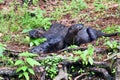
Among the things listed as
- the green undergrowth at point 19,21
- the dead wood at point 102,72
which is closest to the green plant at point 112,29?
the green undergrowth at point 19,21

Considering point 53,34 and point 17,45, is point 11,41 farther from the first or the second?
point 53,34

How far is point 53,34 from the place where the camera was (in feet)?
24.8

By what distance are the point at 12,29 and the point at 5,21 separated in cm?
58

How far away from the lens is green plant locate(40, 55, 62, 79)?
19.0 ft

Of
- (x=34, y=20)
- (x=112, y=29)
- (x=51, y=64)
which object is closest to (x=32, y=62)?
(x=51, y=64)

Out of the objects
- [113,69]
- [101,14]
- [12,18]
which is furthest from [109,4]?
[113,69]

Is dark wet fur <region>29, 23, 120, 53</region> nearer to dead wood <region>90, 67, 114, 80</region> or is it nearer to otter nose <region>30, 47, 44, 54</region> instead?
otter nose <region>30, 47, 44, 54</region>

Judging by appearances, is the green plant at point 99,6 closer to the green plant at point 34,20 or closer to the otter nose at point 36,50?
the green plant at point 34,20

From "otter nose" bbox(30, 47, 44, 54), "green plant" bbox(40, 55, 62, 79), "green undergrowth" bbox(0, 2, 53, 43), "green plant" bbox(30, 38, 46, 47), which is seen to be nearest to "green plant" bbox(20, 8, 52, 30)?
"green undergrowth" bbox(0, 2, 53, 43)

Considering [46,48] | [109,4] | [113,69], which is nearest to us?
[113,69]

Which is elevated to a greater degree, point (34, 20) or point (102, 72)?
point (34, 20)

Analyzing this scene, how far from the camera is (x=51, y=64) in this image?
19.4ft

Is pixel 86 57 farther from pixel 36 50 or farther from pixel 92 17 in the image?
pixel 92 17

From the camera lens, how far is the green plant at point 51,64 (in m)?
5.79
